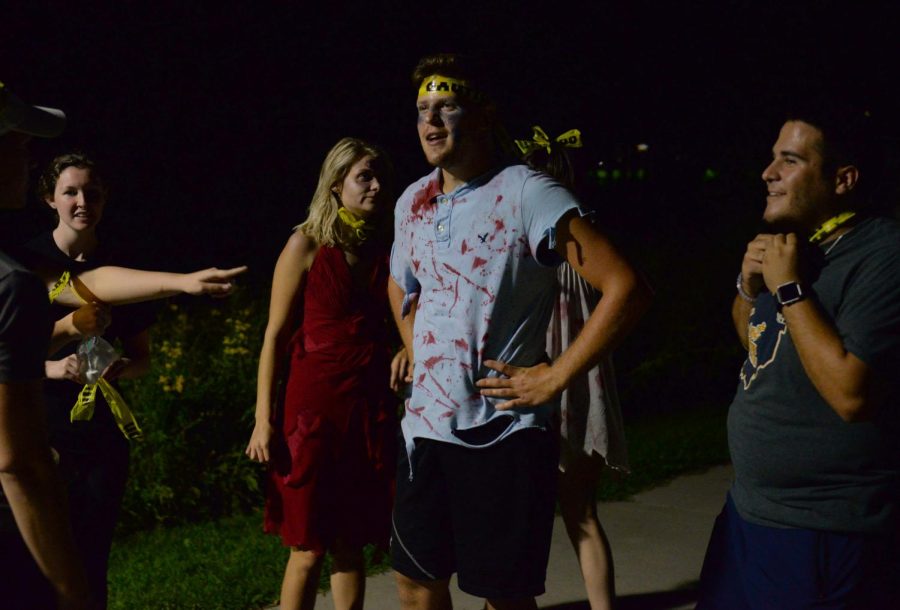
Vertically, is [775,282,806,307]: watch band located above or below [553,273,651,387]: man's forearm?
above

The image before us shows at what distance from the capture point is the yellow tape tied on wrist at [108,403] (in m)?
3.57

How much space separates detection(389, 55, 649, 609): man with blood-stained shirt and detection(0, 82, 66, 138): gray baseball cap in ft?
3.61

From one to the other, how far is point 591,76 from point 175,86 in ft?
25.6

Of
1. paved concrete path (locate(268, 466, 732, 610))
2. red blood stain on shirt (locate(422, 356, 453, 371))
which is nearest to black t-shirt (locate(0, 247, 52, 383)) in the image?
red blood stain on shirt (locate(422, 356, 453, 371))

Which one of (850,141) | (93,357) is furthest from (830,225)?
(93,357)

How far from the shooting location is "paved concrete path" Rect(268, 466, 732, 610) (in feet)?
16.1

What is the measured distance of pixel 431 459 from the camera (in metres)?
3.16

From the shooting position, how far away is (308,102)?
1555 cm

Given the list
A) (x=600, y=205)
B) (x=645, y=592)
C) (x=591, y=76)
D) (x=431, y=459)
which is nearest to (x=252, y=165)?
(x=591, y=76)

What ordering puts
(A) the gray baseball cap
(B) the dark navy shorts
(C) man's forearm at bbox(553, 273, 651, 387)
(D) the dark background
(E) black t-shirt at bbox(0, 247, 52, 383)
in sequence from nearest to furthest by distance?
(E) black t-shirt at bbox(0, 247, 52, 383), (A) the gray baseball cap, (B) the dark navy shorts, (C) man's forearm at bbox(553, 273, 651, 387), (D) the dark background

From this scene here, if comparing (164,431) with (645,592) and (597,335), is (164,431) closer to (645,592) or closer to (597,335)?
(645,592)

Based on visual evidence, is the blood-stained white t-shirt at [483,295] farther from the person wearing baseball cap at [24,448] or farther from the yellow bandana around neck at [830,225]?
the person wearing baseball cap at [24,448]

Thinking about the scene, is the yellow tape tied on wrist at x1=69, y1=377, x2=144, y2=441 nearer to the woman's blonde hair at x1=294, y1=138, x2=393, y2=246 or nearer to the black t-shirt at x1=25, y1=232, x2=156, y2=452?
the black t-shirt at x1=25, y1=232, x2=156, y2=452

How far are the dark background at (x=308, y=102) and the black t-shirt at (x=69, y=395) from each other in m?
6.33
